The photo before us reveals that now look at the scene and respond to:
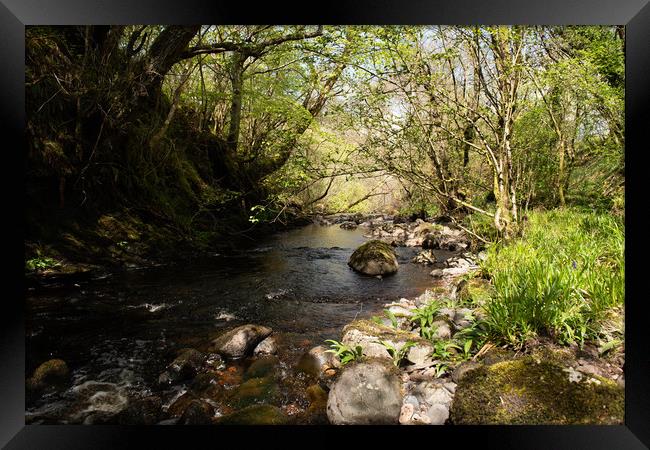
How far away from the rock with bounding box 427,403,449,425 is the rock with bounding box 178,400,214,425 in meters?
1.50


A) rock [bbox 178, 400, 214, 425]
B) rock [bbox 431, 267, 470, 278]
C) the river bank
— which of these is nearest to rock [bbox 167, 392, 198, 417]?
the river bank

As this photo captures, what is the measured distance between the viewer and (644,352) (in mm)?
1930

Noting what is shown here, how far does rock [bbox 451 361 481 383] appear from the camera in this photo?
2.09m

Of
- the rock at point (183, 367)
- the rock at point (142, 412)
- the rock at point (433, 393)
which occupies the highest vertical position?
the rock at point (433, 393)

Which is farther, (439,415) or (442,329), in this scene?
(442,329)

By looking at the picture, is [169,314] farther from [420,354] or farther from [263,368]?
[420,354]

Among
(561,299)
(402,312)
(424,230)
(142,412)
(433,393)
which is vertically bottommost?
(142,412)

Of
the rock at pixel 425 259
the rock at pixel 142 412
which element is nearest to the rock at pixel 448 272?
the rock at pixel 425 259

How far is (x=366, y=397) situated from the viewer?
2047 mm

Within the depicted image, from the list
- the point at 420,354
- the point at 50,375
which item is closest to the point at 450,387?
the point at 420,354

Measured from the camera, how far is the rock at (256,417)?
2.12 meters

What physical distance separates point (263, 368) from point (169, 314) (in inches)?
68.9

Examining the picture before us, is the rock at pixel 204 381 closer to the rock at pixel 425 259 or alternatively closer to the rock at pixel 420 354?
the rock at pixel 420 354
